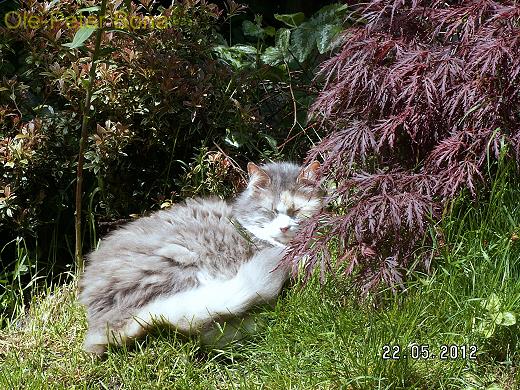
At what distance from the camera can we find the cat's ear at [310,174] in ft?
10.7

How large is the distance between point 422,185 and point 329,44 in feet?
5.28

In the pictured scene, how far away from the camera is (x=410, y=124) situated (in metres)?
2.87

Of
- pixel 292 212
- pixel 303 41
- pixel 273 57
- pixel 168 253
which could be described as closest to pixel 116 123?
pixel 168 253

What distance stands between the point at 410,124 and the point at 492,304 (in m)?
0.79

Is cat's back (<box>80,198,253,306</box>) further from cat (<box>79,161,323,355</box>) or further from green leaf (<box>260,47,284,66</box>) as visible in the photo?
green leaf (<box>260,47,284,66</box>)

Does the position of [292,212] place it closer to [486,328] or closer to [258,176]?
[258,176]

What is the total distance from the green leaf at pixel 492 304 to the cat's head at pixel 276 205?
1150 mm

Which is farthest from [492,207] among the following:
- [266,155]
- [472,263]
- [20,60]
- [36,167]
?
[20,60]

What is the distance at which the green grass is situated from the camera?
2.60 meters

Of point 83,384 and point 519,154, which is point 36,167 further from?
point 519,154

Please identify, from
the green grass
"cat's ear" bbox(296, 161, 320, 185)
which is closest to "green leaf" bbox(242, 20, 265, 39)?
"cat's ear" bbox(296, 161, 320, 185)

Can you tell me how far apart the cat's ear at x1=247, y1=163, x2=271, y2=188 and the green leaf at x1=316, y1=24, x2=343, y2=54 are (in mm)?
924

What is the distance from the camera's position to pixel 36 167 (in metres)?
3.74

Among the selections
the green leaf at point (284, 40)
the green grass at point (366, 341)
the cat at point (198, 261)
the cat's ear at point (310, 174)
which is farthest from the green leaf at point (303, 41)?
the green grass at point (366, 341)
